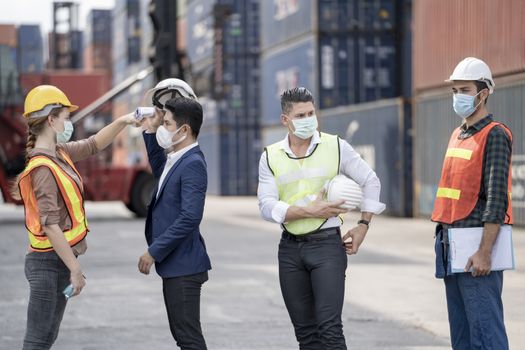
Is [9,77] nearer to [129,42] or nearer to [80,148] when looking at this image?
[80,148]

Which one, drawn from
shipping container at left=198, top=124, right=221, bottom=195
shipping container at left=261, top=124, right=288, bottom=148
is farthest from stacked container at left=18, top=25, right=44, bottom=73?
shipping container at left=198, top=124, right=221, bottom=195

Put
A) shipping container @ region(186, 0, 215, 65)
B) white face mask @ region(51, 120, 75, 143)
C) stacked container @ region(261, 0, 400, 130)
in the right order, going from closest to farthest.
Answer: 1. white face mask @ region(51, 120, 75, 143)
2. stacked container @ region(261, 0, 400, 130)
3. shipping container @ region(186, 0, 215, 65)

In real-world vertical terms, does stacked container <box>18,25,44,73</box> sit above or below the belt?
above

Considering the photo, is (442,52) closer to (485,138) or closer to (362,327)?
(362,327)

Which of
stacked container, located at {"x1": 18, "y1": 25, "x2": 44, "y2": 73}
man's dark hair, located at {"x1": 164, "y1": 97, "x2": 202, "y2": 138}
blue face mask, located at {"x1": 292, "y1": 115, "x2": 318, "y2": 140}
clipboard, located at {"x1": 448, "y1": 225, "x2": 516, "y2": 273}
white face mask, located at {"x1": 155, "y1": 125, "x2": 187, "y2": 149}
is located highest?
stacked container, located at {"x1": 18, "y1": 25, "x2": 44, "y2": 73}

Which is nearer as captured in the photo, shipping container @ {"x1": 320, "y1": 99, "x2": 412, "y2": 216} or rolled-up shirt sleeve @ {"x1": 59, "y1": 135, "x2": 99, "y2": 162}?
rolled-up shirt sleeve @ {"x1": 59, "y1": 135, "x2": 99, "y2": 162}

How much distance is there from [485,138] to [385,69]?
95.3 feet

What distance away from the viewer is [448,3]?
24.3 m

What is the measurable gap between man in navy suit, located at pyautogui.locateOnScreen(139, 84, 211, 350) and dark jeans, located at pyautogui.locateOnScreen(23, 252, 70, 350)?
426 mm

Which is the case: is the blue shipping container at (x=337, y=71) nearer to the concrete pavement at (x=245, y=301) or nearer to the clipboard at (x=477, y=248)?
the concrete pavement at (x=245, y=301)

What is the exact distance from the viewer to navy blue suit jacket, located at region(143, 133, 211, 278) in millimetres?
5711

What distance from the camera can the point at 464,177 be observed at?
230 inches

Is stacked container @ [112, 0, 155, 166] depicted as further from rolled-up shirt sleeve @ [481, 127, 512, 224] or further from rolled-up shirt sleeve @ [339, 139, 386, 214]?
rolled-up shirt sleeve @ [481, 127, 512, 224]

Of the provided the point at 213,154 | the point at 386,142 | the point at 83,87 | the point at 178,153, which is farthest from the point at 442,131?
the point at 213,154
